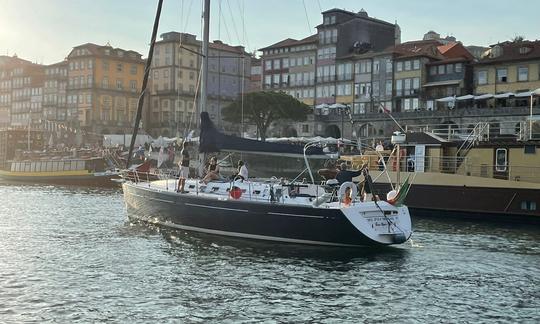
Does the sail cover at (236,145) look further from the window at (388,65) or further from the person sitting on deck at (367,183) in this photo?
the window at (388,65)

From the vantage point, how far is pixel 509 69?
7419 centimetres

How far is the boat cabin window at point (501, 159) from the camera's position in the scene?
34.7 m

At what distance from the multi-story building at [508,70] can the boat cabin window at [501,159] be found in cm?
3852

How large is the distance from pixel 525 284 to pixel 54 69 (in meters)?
126

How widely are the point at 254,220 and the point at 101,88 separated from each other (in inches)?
3982

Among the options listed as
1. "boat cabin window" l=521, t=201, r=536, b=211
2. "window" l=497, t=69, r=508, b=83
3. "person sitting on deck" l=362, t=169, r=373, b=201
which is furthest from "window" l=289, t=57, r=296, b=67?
"person sitting on deck" l=362, t=169, r=373, b=201

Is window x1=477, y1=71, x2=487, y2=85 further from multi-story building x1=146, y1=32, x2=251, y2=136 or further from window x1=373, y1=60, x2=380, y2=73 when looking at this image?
multi-story building x1=146, y1=32, x2=251, y2=136

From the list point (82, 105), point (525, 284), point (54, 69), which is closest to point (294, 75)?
point (82, 105)

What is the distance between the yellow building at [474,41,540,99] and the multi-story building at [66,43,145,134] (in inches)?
2663

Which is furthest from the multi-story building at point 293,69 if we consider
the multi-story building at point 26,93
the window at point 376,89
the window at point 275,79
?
the multi-story building at point 26,93

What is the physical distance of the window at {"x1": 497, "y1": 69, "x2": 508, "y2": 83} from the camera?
7450 centimetres

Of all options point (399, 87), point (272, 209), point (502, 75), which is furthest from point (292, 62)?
point (272, 209)

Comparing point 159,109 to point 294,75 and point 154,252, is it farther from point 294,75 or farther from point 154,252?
point 154,252

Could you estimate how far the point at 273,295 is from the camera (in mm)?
15836
